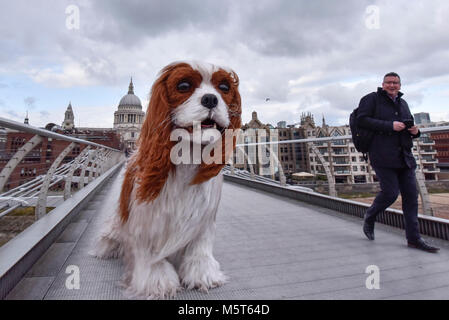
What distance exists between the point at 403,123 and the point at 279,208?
2085 mm

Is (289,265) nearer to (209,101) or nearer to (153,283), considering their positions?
(153,283)

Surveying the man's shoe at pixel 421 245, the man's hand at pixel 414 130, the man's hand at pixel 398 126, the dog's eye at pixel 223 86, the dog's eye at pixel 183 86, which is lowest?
the man's shoe at pixel 421 245

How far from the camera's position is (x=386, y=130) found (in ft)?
6.44

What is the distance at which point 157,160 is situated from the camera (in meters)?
1.22

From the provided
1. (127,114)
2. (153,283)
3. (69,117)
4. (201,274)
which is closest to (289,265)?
(201,274)

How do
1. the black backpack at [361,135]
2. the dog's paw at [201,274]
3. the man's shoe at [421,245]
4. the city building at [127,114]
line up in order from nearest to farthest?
the dog's paw at [201,274] < the man's shoe at [421,245] < the black backpack at [361,135] < the city building at [127,114]

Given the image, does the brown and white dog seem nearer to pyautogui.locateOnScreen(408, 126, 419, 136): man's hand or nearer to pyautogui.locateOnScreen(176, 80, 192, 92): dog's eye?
pyautogui.locateOnScreen(176, 80, 192, 92): dog's eye

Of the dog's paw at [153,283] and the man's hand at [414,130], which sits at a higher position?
the man's hand at [414,130]

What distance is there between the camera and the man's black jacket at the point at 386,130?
1.99m

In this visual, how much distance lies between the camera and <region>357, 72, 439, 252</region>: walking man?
198cm

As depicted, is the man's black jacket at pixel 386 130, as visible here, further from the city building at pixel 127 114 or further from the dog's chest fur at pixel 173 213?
the city building at pixel 127 114

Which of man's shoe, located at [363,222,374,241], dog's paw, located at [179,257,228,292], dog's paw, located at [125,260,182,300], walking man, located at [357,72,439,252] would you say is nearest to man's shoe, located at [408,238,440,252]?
walking man, located at [357,72,439,252]

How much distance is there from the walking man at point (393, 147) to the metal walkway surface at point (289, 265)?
0.33 meters

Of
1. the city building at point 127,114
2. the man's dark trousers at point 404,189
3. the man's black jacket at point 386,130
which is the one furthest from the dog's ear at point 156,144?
the city building at point 127,114
